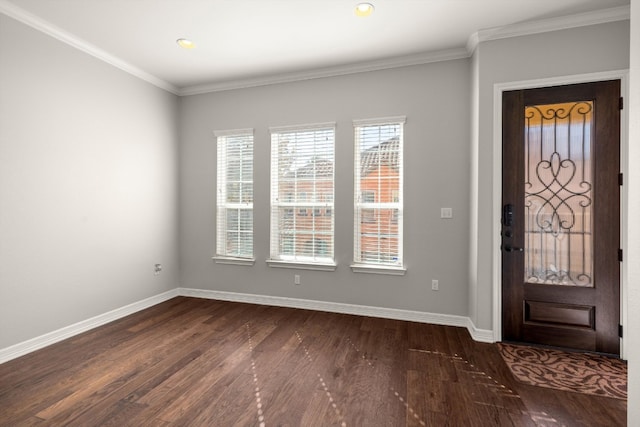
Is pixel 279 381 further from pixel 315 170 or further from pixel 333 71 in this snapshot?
pixel 333 71

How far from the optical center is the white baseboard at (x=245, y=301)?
115 inches

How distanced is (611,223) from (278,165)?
348 cm

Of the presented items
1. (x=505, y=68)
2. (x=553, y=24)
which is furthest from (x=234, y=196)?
(x=553, y=24)

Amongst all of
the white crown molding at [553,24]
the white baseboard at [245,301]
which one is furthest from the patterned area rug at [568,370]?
the white crown molding at [553,24]

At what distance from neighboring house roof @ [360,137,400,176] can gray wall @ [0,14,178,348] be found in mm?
2759

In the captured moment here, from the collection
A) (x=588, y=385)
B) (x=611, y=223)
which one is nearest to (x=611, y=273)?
(x=611, y=223)

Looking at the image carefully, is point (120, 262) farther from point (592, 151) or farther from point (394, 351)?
point (592, 151)

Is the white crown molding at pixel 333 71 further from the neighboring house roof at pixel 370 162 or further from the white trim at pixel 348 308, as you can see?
the white trim at pixel 348 308

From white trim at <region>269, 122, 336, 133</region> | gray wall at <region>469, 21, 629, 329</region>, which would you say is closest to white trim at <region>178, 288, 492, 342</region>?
gray wall at <region>469, 21, 629, 329</region>

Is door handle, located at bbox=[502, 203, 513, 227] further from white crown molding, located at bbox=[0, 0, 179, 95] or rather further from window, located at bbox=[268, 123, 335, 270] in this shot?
white crown molding, located at bbox=[0, 0, 179, 95]

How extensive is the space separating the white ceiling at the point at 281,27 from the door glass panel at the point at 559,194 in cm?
88

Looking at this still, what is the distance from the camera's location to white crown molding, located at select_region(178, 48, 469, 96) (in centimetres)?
348

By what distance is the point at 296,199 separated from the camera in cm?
411

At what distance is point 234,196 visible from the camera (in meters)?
4.40
